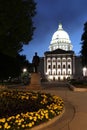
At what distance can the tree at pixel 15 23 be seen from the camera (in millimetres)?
26328

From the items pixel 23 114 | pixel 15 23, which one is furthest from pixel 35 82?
pixel 23 114

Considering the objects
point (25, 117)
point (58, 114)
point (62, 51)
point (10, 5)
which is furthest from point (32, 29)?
point (62, 51)

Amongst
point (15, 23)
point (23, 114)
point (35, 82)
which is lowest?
point (23, 114)

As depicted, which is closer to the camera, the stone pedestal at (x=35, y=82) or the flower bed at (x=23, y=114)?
the flower bed at (x=23, y=114)

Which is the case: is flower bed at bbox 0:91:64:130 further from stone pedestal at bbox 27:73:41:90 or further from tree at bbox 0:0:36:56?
stone pedestal at bbox 27:73:41:90

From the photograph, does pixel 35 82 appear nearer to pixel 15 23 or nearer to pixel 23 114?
pixel 15 23

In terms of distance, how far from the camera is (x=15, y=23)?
2856cm

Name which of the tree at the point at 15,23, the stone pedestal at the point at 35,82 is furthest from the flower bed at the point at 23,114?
the stone pedestal at the point at 35,82

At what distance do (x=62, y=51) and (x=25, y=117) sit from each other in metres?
189

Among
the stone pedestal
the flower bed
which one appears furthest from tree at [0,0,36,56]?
the flower bed

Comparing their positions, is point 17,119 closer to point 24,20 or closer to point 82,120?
point 82,120

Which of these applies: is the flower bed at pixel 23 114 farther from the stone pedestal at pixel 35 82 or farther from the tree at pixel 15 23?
the stone pedestal at pixel 35 82

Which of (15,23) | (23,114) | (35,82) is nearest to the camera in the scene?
(23,114)

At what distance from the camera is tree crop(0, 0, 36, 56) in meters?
26.3
